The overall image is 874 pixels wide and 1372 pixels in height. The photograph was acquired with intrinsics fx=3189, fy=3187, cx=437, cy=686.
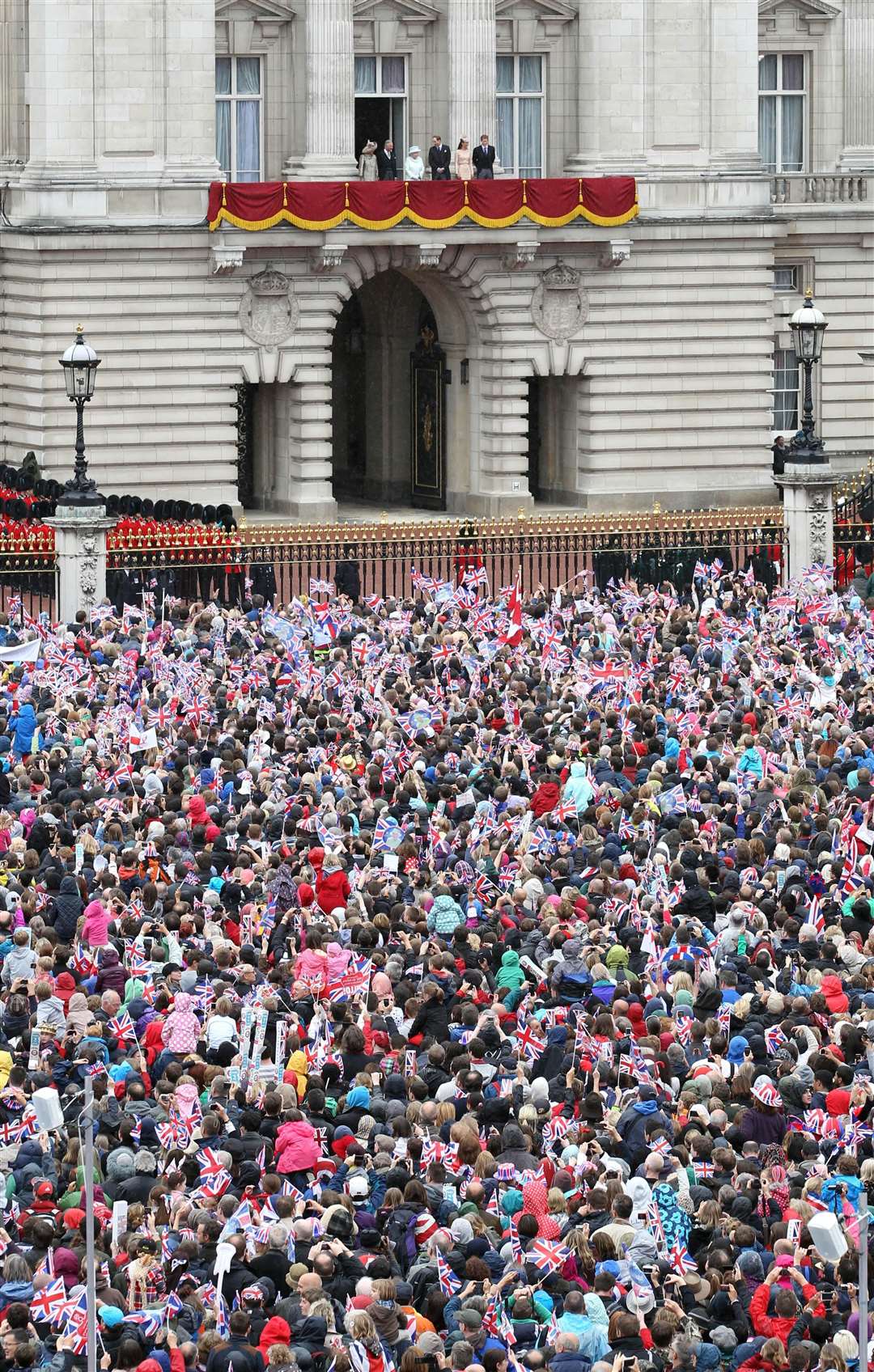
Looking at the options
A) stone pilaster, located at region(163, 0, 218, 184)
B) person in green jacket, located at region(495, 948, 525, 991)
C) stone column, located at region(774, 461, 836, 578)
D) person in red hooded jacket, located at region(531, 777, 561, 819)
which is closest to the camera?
person in green jacket, located at region(495, 948, 525, 991)

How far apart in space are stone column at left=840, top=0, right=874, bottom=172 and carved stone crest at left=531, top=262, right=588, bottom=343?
23.0ft

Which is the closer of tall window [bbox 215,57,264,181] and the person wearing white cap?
tall window [bbox 215,57,264,181]

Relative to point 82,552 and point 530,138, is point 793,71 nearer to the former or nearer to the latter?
point 530,138

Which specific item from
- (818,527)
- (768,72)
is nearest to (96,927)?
(818,527)

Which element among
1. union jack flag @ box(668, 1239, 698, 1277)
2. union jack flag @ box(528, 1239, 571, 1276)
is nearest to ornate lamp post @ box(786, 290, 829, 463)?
union jack flag @ box(668, 1239, 698, 1277)

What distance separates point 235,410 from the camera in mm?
55688

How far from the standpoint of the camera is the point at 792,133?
202 feet

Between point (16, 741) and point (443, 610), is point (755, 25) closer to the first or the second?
point (443, 610)

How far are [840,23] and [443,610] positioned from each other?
27.2 m

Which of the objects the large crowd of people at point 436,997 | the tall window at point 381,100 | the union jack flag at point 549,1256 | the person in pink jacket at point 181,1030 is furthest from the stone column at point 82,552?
the union jack flag at point 549,1256

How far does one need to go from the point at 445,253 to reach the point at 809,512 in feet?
45.0

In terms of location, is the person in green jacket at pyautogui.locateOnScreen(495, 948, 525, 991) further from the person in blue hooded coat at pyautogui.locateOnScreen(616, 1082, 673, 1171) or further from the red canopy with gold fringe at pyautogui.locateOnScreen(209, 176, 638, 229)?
the red canopy with gold fringe at pyautogui.locateOnScreen(209, 176, 638, 229)

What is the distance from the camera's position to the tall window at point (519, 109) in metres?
58.3

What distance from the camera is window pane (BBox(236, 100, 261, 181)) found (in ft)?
185
